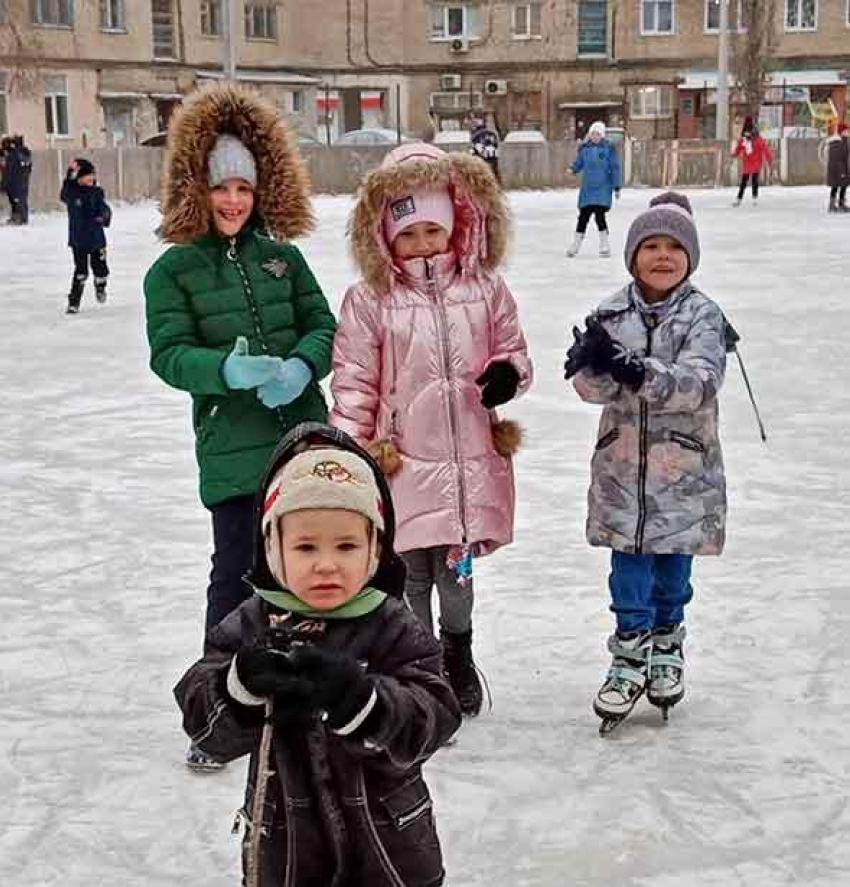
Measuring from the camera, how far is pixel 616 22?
41.7 m

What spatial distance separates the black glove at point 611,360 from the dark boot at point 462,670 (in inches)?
30.4

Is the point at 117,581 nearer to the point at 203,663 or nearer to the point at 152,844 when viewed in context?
the point at 152,844

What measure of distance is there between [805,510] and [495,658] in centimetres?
189

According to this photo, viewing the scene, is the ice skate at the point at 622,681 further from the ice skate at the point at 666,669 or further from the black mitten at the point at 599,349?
the black mitten at the point at 599,349

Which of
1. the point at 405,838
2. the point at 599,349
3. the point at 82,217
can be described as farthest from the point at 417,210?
the point at 82,217

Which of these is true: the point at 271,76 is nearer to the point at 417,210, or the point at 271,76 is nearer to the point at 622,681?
the point at 417,210

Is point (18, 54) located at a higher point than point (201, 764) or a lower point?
higher

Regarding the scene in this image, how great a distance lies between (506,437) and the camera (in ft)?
10.8

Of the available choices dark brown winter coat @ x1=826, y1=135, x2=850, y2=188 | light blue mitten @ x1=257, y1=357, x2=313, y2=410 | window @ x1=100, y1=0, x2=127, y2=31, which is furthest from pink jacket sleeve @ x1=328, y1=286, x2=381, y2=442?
window @ x1=100, y1=0, x2=127, y2=31

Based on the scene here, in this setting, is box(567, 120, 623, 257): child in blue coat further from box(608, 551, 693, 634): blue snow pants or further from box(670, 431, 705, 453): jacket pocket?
box(670, 431, 705, 453): jacket pocket

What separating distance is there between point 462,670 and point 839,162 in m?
19.0

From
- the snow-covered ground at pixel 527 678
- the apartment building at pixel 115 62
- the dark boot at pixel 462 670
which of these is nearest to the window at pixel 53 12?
the apartment building at pixel 115 62

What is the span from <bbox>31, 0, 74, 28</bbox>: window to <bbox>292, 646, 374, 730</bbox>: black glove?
119 ft

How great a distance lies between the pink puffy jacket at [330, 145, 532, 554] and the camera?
10.6 feet
